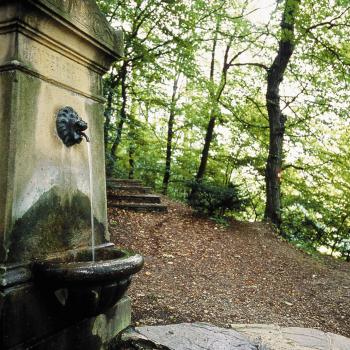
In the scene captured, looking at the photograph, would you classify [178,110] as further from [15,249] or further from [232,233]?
[15,249]

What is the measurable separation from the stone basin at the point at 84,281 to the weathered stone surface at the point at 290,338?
1.56 meters

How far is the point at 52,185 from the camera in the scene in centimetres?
232

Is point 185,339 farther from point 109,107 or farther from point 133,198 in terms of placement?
point 133,198

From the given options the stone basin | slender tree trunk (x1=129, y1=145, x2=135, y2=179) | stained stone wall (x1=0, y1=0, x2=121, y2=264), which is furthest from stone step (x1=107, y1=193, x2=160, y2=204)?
the stone basin

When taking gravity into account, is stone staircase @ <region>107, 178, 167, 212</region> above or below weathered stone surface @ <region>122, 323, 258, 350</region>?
above

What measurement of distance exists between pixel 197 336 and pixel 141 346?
1.72 ft

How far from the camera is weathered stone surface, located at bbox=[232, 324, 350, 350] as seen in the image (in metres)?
3.09

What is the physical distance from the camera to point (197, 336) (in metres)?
2.94

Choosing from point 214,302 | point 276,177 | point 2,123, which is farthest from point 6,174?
point 276,177

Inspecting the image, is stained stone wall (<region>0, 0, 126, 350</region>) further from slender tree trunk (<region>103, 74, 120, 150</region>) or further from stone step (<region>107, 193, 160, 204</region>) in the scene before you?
stone step (<region>107, 193, 160, 204</region>)

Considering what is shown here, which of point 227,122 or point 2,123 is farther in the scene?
point 227,122

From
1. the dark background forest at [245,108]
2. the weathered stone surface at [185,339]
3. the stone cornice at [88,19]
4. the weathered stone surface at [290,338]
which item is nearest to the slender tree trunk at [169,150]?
the dark background forest at [245,108]

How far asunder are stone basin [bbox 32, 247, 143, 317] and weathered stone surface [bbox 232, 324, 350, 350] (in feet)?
5.10

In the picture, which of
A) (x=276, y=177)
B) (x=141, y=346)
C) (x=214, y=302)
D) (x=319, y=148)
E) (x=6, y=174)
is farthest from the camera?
(x=319, y=148)
